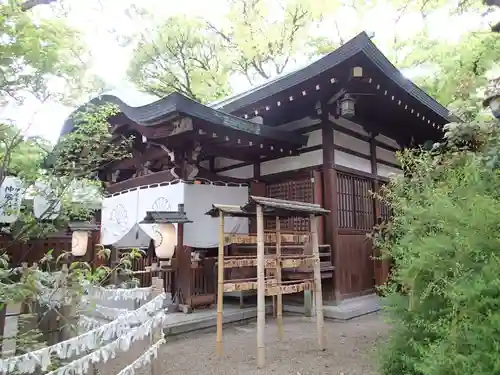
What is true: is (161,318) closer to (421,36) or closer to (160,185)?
(160,185)

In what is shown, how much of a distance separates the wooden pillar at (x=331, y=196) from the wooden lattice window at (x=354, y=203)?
24 cm

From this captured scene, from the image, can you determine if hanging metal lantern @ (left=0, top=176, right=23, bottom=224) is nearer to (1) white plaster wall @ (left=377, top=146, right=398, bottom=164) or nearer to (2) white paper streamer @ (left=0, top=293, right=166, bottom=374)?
(2) white paper streamer @ (left=0, top=293, right=166, bottom=374)

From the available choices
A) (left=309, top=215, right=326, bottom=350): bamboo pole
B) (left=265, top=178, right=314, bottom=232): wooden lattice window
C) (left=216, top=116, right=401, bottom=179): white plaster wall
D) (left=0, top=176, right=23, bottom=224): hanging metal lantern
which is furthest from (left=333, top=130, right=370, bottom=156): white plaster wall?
(left=0, top=176, right=23, bottom=224): hanging metal lantern

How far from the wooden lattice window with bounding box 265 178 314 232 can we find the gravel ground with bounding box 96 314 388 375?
1926mm

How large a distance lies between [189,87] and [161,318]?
45.7ft

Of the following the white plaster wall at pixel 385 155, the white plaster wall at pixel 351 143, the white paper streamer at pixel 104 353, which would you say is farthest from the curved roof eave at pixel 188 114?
the white paper streamer at pixel 104 353

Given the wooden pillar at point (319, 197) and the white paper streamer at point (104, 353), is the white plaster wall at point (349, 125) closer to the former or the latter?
the wooden pillar at point (319, 197)

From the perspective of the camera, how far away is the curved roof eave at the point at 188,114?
5383mm

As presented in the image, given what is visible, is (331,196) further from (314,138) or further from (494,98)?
(494,98)

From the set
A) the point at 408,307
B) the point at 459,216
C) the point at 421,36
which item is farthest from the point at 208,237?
the point at 421,36

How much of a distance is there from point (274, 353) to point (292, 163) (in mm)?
3926

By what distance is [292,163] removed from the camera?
7.42 metres

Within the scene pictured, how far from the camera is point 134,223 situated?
7.39 meters

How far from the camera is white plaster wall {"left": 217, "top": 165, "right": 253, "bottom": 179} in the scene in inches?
312
